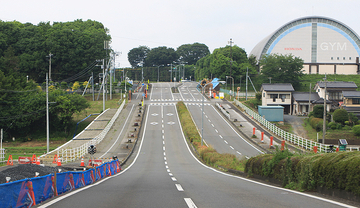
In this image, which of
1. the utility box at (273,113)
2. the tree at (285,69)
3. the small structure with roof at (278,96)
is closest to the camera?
the utility box at (273,113)

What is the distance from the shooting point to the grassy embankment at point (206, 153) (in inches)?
849

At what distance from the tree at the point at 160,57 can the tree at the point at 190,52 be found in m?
14.9

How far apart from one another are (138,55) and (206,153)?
555ft

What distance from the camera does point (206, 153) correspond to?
29.2 metres

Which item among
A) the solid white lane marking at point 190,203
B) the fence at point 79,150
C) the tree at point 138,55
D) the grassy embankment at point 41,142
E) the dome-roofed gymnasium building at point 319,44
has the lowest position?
the grassy embankment at point 41,142

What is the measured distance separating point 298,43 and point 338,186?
9434 centimetres

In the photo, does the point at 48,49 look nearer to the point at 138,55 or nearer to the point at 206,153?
the point at 206,153

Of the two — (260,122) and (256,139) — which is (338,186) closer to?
(256,139)

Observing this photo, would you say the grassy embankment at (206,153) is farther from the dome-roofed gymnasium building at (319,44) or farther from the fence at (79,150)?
the dome-roofed gymnasium building at (319,44)

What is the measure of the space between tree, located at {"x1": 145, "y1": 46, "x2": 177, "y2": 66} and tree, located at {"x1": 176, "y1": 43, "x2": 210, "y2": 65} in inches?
587

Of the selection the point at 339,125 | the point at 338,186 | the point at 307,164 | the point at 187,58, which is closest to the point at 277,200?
the point at 338,186

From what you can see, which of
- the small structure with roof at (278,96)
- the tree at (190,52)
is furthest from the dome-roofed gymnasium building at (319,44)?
the tree at (190,52)

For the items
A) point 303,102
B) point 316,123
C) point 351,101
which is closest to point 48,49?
point 303,102

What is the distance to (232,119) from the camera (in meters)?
53.8
